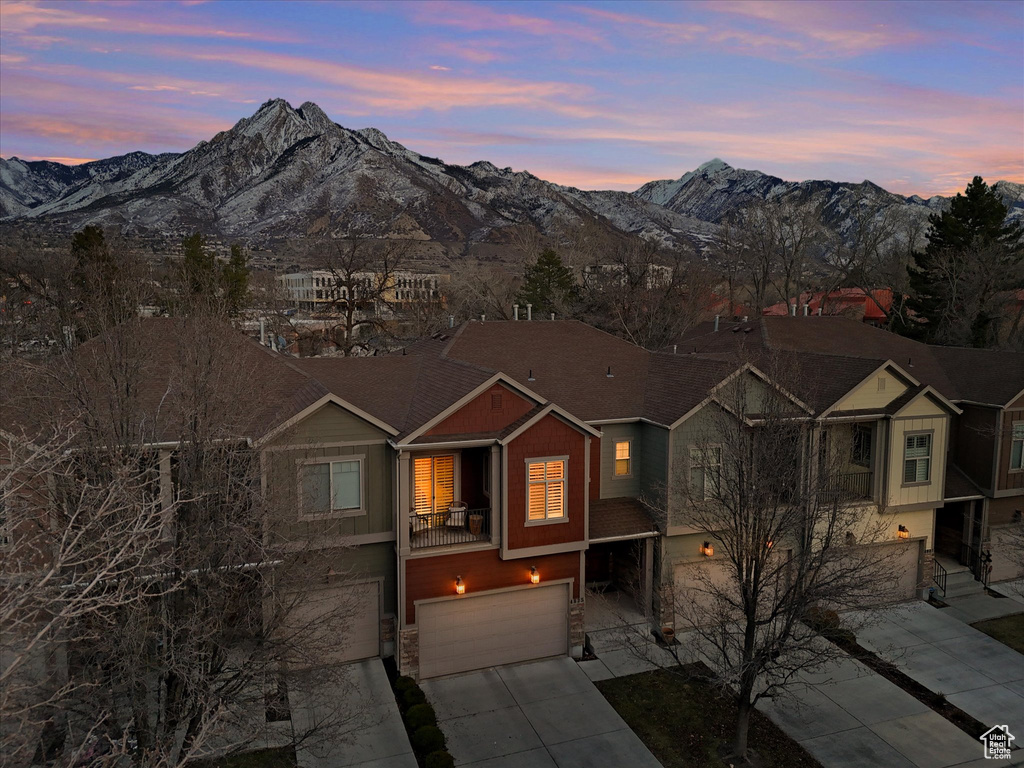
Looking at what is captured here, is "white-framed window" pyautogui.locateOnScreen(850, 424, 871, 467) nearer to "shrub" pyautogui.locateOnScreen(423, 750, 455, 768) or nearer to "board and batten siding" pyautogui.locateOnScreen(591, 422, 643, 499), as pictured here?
"board and batten siding" pyautogui.locateOnScreen(591, 422, 643, 499)

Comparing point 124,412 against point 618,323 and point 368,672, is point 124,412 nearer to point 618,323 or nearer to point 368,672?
point 368,672

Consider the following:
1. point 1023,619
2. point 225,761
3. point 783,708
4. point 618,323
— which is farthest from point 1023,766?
point 618,323

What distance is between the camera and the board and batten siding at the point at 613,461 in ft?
65.7

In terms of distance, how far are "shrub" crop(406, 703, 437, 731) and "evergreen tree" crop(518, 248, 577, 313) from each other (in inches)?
1408

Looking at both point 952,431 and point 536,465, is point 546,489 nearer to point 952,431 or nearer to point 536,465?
point 536,465

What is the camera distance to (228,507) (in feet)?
37.6

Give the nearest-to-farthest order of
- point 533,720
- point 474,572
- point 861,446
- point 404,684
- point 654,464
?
point 533,720 < point 404,684 < point 474,572 < point 654,464 < point 861,446

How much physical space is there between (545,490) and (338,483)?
5.05m

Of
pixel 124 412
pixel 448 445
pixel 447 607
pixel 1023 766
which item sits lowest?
pixel 1023 766

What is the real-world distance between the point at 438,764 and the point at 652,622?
8.04 metres

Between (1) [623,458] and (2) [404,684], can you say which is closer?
(2) [404,684]

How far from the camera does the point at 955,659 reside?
18.2 meters

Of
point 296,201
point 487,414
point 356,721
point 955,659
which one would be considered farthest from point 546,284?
point 296,201

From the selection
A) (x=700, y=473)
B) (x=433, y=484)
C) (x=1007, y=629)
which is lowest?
(x=1007, y=629)
